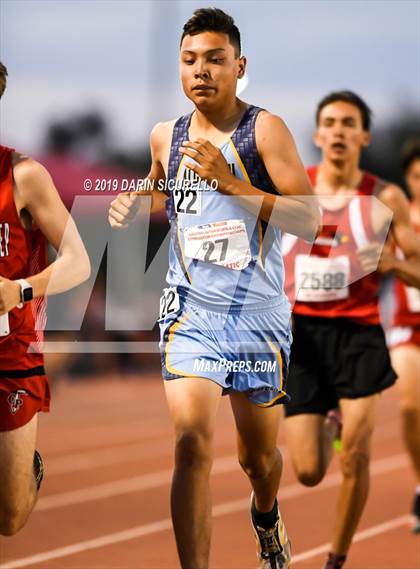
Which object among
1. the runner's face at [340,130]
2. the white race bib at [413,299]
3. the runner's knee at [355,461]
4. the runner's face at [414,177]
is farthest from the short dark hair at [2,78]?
the runner's face at [414,177]

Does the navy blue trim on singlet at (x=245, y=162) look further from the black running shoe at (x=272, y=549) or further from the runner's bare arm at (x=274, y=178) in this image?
the black running shoe at (x=272, y=549)

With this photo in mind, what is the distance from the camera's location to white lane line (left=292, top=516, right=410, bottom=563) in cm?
724

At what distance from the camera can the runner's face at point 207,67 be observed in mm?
5227

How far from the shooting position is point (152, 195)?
559 centimetres

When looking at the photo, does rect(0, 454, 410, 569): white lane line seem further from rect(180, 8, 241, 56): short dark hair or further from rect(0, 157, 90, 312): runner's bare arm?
rect(180, 8, 241, 56): short dark hair

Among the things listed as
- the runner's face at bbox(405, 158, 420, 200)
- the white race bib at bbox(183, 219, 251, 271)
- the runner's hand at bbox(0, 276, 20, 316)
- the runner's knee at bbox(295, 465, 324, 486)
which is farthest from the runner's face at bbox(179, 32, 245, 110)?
the runner's face at bbox(405, 158, 420, 200)

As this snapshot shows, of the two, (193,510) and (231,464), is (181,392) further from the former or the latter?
(231,464)

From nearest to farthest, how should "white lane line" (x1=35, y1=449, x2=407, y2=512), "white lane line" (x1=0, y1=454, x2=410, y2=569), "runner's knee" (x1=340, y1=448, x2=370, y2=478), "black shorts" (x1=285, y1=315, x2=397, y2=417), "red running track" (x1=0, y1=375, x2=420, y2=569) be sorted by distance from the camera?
"runner's knee" (x1=340, y1=448, x2=370, y2=478) < "black shorts" (x1=285, y1=315, x2=397, y2=417) < "white lane line" (x1=0, y1=454, x2=410, y2=569) < "red running track" (x1=0, y1=375, x2=420, y2=569) < "white lane line" (x1=35, y1=449, x2=407, y2=512)

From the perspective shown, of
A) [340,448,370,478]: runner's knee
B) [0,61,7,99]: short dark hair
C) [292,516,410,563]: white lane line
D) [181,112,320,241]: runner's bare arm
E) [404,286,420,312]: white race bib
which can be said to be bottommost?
[292,516,410,563]: white lane line

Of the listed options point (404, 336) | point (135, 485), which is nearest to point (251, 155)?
point (404, 336)

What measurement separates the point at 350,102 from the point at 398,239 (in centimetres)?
79

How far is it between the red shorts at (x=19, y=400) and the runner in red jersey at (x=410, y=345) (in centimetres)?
275

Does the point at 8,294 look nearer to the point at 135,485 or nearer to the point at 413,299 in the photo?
the point at 413,299

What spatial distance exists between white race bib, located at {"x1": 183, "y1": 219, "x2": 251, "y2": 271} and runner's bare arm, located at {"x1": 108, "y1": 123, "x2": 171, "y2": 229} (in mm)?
279
